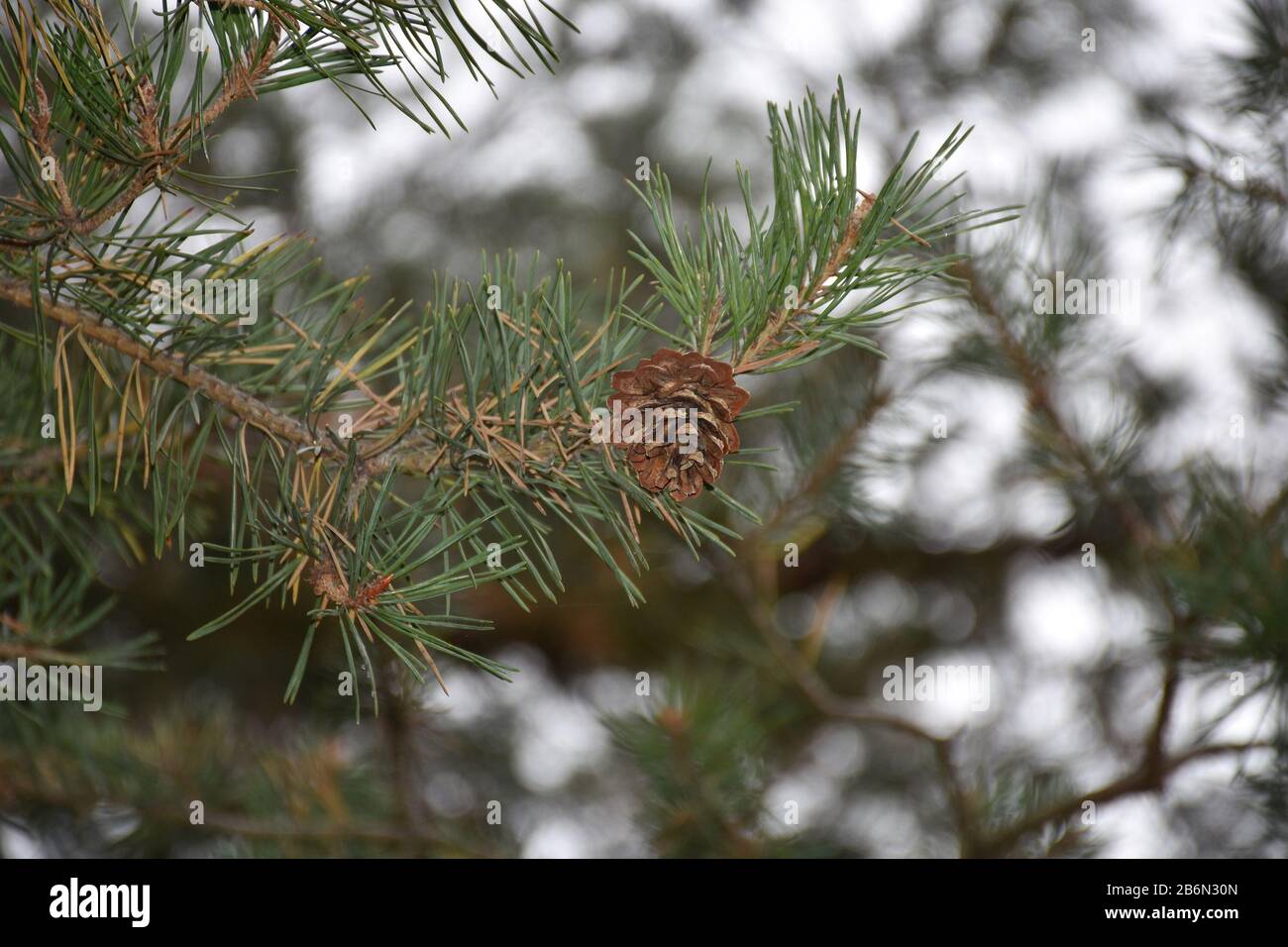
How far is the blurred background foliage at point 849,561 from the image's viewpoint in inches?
28.7

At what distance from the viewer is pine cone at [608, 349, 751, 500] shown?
0.95 feet

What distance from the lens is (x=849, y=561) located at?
1.10m

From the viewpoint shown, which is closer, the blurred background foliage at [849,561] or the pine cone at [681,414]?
the pine cone at [681,414]

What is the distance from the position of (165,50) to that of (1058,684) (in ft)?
3.90

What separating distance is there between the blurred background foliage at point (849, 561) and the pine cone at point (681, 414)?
0.15 m

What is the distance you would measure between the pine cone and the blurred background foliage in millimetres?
150

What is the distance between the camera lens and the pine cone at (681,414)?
11.4 inches

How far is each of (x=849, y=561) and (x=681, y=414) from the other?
2.79ft

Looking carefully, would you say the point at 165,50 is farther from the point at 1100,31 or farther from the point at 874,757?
the point at 874,757

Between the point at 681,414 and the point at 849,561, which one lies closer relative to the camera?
the point at 681,414

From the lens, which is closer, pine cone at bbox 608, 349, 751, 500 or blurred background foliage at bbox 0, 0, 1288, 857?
pine cone at bbox 608, 349, 751, 500

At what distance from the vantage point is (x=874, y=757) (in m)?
1.37

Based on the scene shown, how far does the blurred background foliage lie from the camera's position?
0.73m
